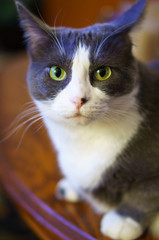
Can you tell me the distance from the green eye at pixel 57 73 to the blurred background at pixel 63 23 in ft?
0.71

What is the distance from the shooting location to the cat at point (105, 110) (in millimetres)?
663

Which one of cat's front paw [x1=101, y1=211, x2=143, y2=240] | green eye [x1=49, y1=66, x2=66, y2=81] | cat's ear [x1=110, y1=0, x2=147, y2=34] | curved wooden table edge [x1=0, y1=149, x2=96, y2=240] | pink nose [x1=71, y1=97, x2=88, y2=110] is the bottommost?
cat's front paw [x1=101, y1=211, x2=143, y2=240]

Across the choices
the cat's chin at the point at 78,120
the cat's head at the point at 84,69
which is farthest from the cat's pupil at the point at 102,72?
the cat's chin at the point at 78,120

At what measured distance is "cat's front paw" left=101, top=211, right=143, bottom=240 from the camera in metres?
0.71

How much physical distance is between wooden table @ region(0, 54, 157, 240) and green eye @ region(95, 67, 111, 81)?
383 mm

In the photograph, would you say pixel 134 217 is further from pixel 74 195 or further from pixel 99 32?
pixel 99 32

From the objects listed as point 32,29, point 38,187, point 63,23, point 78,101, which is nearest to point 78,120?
point 78,101

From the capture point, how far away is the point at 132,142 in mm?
745

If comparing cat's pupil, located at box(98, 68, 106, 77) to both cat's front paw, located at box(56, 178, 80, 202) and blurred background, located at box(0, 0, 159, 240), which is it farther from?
cat's front paw, located at box(56, 178, 80, 202)

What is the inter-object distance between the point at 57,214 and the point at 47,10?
249cm

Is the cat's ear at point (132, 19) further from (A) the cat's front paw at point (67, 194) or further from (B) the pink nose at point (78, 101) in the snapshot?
(A) the cat's front paw at point (67, 194)

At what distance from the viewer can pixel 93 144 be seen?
77 cm

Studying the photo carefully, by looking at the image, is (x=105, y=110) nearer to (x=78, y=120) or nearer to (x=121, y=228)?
(x=78, y=120)

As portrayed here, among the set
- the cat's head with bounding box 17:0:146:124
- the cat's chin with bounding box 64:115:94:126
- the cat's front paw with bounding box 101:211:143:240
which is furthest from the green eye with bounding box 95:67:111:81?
the cat's front paw with bounding box 101:211:143:240
